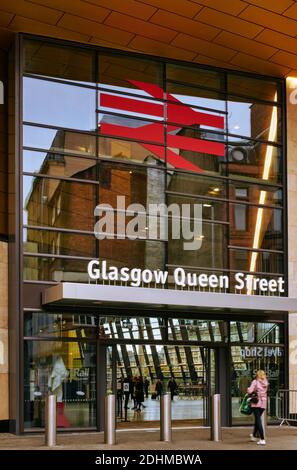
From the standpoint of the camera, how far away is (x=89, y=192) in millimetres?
20281

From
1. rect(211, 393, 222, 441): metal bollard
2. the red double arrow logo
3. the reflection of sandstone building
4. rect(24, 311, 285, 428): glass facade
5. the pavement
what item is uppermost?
the red double arrow logo

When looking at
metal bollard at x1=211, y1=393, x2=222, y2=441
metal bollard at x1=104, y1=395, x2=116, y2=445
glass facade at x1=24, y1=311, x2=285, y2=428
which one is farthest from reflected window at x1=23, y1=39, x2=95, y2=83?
metal bollard at x1=211, y1=393, x2=222, y2=441

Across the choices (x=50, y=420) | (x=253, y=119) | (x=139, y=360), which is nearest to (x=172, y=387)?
(x=139, y=360)

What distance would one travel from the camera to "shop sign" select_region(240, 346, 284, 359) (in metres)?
22.1

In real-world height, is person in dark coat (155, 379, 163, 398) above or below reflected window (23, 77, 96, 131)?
below

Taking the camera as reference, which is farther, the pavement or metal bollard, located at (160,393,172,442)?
metal bollard, located at (160,393,172,442)

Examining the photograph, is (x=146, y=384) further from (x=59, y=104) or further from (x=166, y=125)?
(x=59, y=104)

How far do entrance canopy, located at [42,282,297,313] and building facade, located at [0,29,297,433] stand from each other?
3cm

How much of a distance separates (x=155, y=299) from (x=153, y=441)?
11.4 feet

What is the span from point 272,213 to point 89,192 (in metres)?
5.96

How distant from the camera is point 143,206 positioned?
68.4ft

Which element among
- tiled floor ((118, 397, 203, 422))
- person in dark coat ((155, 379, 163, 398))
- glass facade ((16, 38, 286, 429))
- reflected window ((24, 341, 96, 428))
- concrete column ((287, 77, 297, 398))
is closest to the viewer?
reflected window ((24, 341, 96, 428))

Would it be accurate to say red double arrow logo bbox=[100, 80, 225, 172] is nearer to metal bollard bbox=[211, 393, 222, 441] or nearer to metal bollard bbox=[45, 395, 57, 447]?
metal bollard bbox=[211, 393, 222, 441]
